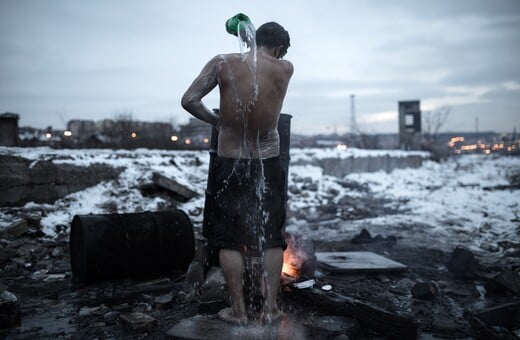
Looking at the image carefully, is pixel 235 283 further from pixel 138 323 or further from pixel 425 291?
pixel 425 291

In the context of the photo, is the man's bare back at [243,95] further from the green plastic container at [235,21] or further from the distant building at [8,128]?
the distant building at [8,128]

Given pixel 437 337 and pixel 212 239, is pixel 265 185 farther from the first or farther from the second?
pixel 437 337

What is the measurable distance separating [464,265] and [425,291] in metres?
0.98

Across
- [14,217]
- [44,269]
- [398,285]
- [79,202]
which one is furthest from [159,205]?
[398,285]

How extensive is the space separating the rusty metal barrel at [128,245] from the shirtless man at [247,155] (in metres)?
1.70

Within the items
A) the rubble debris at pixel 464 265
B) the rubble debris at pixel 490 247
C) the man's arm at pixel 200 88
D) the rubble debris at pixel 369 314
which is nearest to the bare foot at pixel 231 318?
the rubble debris at pixel 369 314

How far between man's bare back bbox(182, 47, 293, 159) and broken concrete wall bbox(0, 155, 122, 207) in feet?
18.0

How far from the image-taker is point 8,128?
10352 millimetres

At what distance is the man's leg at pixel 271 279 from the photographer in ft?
9.35

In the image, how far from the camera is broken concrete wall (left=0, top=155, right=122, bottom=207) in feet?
22.1

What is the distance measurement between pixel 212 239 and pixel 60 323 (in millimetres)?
1467

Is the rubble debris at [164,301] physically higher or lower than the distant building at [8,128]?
lower

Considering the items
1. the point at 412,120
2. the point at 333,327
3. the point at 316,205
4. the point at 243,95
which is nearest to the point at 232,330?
the point at 333,327

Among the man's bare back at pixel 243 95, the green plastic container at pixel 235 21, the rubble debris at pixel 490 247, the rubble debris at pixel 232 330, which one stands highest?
the green plastic container at pixel 235 21
